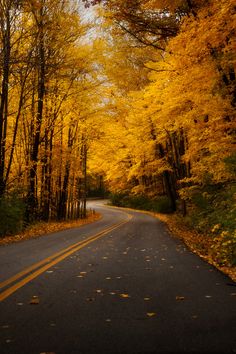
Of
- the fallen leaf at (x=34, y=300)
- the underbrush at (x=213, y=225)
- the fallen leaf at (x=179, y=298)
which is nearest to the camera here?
the fallen leaf at (x=34, y=300)

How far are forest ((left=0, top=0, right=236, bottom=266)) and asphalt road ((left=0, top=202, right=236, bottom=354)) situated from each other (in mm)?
2269

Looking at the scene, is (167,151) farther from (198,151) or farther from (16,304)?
(16,304)

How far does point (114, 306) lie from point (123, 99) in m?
23.8

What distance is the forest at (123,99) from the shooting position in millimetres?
11625

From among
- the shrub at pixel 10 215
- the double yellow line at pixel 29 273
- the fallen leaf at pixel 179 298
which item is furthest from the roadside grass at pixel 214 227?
the shrub at pixel 10 215

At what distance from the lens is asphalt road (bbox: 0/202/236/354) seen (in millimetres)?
3943

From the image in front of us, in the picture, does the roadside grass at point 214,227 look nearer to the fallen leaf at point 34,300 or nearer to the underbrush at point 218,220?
the underbrush at point 218,220

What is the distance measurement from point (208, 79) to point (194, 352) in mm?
10264

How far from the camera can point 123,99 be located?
2791 centimetres

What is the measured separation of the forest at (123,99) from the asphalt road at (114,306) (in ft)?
7.44

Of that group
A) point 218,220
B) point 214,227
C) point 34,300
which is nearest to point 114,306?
point 34,300

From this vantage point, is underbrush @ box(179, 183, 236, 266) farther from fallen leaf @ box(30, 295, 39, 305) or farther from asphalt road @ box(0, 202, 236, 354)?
fallen leaf @ box(30, 295, 39, 305)

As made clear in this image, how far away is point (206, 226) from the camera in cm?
1530

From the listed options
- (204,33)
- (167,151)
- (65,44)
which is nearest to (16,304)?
(204,33)
